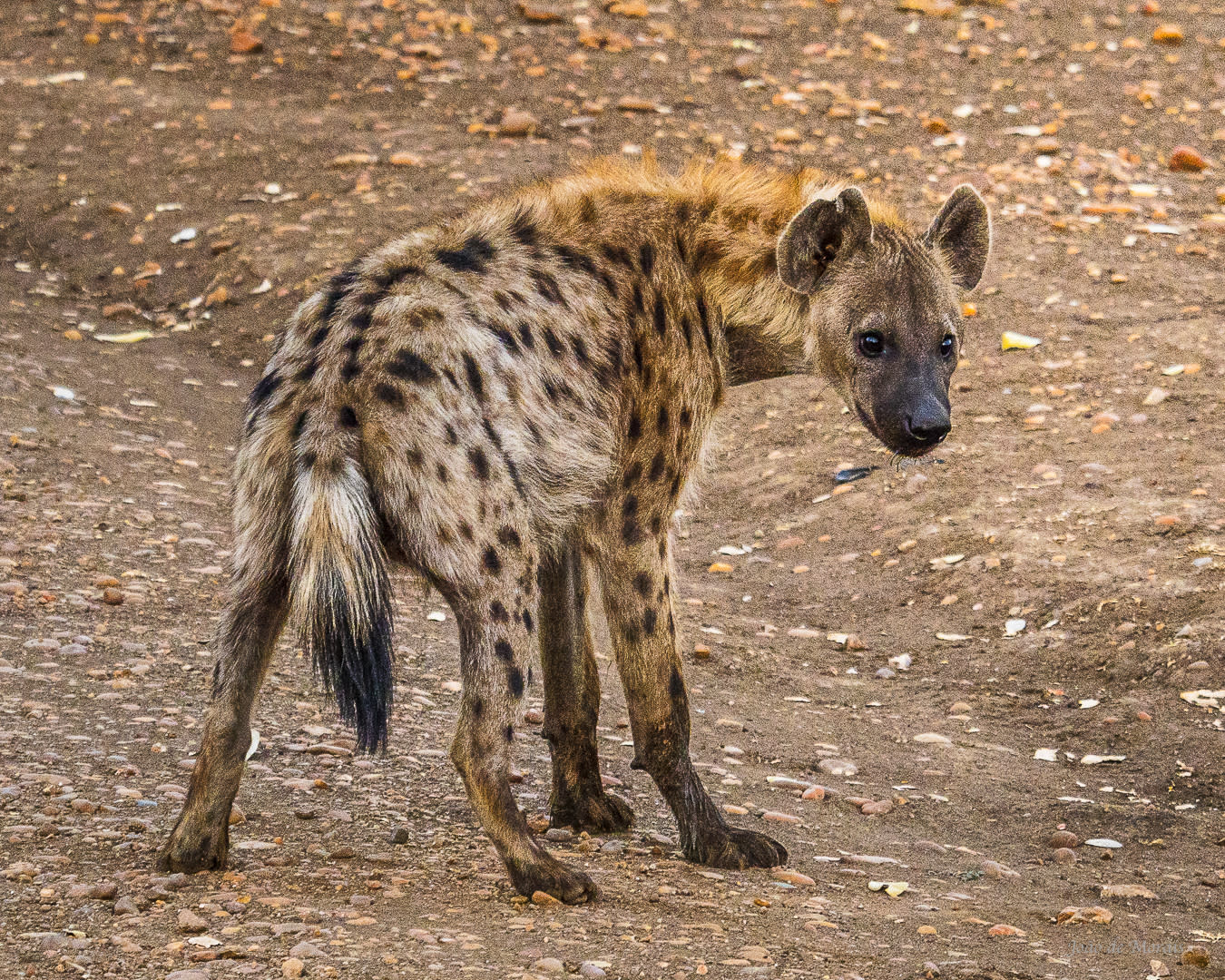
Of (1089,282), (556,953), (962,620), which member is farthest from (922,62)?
(556,953)

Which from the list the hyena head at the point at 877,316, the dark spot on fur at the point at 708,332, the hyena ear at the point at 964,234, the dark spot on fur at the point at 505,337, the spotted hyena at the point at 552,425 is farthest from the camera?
the hyena ear at the point at 964,234

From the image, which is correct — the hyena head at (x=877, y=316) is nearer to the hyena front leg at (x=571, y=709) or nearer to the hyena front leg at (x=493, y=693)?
the hyena front leg at (x=571, y=709)

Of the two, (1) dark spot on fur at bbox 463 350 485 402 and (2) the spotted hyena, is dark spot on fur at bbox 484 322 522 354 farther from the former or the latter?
(1) dark spot on fur at bbox 463 350 485 402

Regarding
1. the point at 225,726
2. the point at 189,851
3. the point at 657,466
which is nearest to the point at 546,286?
the point at 657,466

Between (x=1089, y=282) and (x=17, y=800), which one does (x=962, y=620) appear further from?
(x=17, y=800)

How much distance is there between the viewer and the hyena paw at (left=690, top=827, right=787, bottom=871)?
3.64 m

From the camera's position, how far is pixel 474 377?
10.6 feet

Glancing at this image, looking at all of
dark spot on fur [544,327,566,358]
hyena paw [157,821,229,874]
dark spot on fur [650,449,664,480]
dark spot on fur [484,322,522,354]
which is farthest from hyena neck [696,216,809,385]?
hyena paw [157,821,229,874]

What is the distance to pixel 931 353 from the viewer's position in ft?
12.4

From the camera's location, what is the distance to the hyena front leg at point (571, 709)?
12.8 feet

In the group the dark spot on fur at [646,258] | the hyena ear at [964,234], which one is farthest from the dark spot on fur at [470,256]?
the hyena ear at [964,234]

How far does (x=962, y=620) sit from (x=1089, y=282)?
276 centimetres

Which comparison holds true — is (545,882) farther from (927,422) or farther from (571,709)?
(927,422)

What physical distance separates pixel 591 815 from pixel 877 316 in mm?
1437
